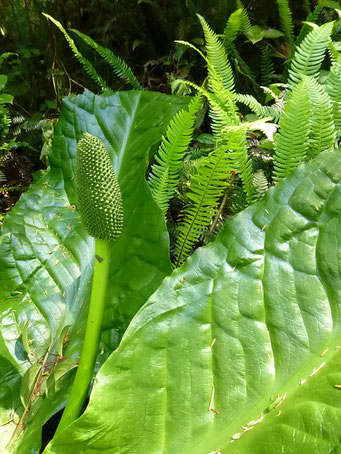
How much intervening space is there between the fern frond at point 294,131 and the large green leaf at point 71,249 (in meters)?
0.38

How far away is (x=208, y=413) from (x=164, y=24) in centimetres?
178

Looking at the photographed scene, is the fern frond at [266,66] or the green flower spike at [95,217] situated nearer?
the green flower spike at [95,217]

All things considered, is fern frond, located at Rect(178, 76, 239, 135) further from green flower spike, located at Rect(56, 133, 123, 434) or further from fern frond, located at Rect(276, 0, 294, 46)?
fern frond, located at Rect(276, 0, 294, 46)

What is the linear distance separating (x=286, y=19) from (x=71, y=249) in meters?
1.31

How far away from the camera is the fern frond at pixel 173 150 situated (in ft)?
4.14

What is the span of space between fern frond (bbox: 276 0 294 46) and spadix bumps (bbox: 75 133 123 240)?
1288 millimetres

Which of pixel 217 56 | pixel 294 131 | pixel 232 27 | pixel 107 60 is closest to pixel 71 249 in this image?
pixel 294 131

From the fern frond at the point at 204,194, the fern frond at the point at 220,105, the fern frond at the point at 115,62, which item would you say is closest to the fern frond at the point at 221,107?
the fern frond at the point at 220,105

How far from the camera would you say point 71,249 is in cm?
129

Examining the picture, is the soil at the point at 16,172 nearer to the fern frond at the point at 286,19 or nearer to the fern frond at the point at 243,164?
the fern frond at the point at 243,164

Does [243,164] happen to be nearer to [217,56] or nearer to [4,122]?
[217,56]

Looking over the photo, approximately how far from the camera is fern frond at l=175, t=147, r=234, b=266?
1200mm

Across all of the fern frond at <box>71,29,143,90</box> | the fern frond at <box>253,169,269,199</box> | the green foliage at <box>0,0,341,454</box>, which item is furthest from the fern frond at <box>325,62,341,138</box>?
the fern frond at <box>71,29,143,90</box>

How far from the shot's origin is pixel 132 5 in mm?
2088
